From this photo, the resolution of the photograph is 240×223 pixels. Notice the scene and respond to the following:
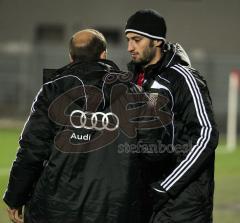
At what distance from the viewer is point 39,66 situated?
2875cm

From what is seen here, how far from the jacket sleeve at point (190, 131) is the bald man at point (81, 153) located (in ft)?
0.95

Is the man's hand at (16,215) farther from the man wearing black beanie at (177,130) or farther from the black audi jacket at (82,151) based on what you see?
the man wearing black beanie at (177,130)

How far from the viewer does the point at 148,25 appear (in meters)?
5.00

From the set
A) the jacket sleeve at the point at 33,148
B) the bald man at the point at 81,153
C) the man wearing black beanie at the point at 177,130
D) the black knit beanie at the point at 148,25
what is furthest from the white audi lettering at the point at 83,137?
the black knit beanie at the point at 148,25

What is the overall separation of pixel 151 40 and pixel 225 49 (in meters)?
29.0

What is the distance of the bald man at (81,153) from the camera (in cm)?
445

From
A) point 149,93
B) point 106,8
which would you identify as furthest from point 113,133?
point 106,8

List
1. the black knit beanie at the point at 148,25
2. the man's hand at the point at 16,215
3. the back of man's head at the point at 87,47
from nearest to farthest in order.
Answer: the back of man's head at the point at 87,47 → the man's hand at the point at 16,215 → the black knit beanie at the point at 148,25

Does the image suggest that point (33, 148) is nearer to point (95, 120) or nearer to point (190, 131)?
point (95, 120)

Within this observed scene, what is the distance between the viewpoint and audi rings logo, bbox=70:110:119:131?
4469mm

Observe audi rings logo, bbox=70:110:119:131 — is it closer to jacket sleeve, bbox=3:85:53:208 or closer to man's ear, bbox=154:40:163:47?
jacket sleeve, bbox=3:85:53:208

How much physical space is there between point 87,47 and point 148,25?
1.94 feet

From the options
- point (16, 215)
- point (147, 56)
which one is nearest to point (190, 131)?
point (147, 56)

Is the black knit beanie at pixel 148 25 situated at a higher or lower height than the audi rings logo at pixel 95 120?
higher
